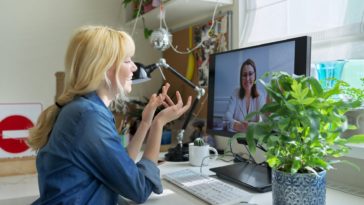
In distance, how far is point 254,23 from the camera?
1.41m

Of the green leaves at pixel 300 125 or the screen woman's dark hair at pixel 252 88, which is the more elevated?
the screen woman's dark hair at pixel 252 88

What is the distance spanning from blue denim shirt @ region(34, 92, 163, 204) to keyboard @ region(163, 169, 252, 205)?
184mm

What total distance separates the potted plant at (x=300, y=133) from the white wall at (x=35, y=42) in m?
1.34

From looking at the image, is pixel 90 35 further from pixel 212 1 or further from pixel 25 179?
pixel 212 1

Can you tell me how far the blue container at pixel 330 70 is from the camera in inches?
40.9

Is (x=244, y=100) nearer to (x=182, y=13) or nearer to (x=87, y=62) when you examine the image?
(x=87, y=62)

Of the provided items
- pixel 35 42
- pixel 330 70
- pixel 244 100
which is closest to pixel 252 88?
pixel 244 100

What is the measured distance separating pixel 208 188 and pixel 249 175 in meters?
0.18

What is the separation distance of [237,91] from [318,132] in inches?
20.5

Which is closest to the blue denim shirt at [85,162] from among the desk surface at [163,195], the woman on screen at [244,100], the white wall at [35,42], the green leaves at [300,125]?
the desk surface at [163,195]

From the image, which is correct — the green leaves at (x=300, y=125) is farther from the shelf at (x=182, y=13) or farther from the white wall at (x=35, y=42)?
the white wall at (x=35, y=42)

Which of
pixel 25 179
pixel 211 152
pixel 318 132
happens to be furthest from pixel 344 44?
pixel 25 179

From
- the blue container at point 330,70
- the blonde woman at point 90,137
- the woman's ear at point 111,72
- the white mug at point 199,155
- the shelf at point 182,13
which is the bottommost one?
the white mug at point 199,155

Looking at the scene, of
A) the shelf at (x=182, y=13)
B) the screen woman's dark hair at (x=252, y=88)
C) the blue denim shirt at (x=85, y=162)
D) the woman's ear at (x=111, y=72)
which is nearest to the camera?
the blue denim shirt at (x=85, y=162)
